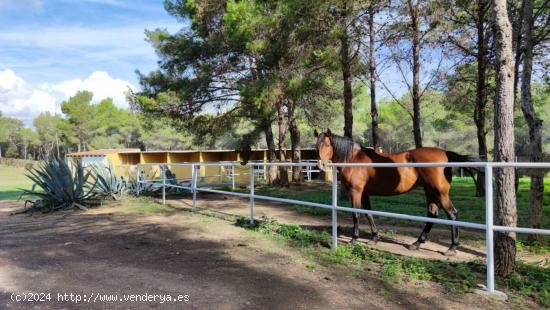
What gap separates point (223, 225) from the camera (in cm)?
775

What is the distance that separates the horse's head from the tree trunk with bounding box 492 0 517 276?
7.55 ft

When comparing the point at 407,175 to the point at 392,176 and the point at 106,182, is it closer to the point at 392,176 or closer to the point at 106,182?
the point at 392,176

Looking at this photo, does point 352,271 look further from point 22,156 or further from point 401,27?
point 22,156

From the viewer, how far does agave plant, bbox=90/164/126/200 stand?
40.3 ft

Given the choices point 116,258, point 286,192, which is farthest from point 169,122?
point 116,258

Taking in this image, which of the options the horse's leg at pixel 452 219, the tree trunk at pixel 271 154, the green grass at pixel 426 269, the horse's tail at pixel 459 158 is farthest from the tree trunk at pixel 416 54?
the green grass at pixel 426 269

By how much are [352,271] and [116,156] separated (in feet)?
92.8

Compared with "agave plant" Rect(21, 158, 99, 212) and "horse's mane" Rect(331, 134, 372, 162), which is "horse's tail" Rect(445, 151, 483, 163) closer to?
"horse's mane" Rect(331, 134, 372, 162)

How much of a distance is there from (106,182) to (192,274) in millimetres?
8827

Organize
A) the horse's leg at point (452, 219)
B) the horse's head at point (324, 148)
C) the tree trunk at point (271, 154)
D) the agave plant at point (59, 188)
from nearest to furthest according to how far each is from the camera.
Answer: the horse's leg at point (452, 219), the horse's head at point (324, 148), the agave plant at point (59, 188), the tree trunk at point (271, 154)

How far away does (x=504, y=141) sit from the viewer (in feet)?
14.4

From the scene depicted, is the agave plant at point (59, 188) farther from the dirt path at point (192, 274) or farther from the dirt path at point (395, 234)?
the dirt path at point (192, 274)

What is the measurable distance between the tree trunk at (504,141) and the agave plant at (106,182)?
34.7ft

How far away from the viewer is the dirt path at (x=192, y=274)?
143 inches
